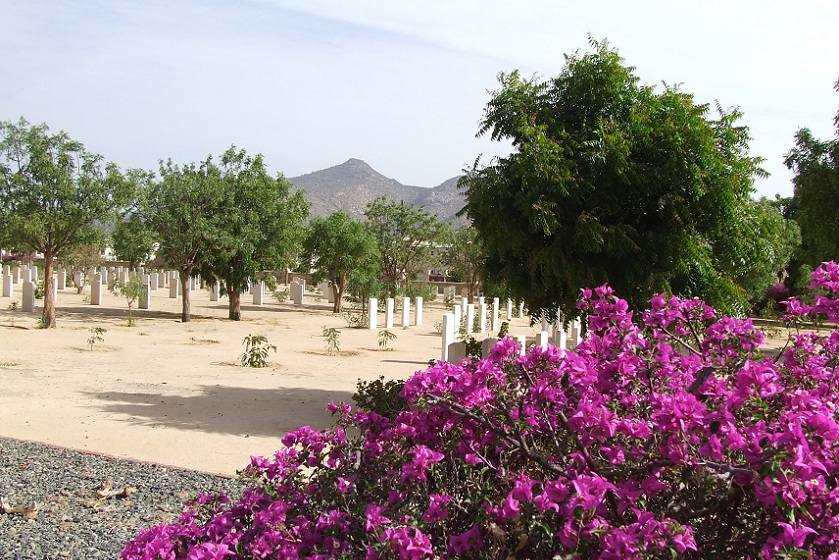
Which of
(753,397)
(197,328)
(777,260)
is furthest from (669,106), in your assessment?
(777,260)

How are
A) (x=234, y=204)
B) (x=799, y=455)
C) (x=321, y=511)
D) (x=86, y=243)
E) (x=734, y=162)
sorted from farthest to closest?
(x=234, y=204) < (x=86, y=243) < (x=734, y=162) < (x=321, y=511) < (x=799, y=455)

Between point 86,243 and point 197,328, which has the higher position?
point 86,243

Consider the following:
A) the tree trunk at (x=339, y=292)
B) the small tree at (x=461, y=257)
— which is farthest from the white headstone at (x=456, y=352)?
the small tree at (x=461, y=257)

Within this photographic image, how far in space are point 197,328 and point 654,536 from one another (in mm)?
22298

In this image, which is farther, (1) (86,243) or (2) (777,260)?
(2) (777,260)

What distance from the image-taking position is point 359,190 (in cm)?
15688

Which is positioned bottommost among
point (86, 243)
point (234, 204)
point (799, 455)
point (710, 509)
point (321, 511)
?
point (321, 511)

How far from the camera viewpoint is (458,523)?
272 cm

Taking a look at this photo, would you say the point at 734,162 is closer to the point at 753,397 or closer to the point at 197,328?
the point at 753,397

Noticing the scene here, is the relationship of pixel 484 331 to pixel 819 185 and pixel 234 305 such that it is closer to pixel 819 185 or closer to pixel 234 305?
pixel 234 305

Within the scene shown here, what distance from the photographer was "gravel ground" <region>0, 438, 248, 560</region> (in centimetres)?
489

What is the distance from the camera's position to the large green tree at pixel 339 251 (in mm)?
32375

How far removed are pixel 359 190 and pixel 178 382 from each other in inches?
5737

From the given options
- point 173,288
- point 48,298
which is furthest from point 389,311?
point 173,288
